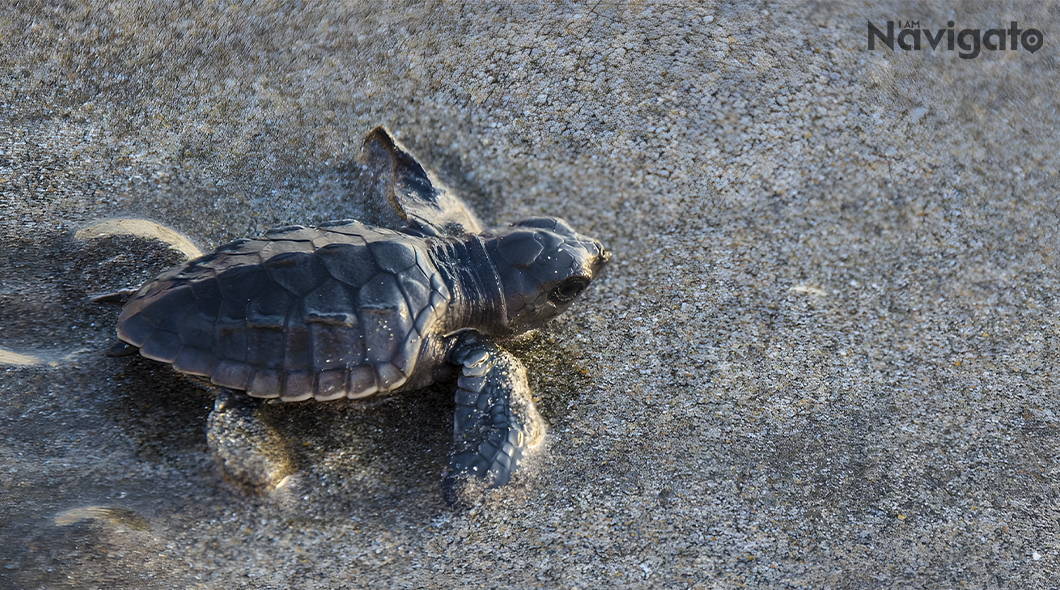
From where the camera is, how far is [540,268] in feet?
10.4

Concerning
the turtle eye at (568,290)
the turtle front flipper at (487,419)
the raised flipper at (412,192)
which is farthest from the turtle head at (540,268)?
the raised flipper at (412,192)

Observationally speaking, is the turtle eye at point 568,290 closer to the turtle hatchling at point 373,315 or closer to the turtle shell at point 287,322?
the turtle hatchling at point 373,315

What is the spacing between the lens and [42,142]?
4082 mm

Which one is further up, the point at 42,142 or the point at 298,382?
the point at 42,142

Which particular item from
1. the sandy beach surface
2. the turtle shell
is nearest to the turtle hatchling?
the turtle shell

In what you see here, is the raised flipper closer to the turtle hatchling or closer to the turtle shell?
the turtle hatchling

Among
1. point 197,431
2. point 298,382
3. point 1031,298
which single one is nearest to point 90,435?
point 197,431

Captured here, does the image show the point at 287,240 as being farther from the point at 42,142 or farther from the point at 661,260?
the point at 42,142

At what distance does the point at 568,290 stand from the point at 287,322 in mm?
1272

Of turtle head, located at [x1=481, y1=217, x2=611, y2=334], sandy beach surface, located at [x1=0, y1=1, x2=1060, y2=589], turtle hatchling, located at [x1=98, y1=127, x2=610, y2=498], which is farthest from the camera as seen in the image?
turtle head, located at [x1=481, y1=217, x2=611, y2=334]

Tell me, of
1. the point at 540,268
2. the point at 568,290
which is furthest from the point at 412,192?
the point at 568,290

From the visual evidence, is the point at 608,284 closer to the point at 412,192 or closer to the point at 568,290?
the point at 568,290

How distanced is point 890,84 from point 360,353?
12.2 feet

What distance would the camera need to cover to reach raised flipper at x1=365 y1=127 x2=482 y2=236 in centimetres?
356
